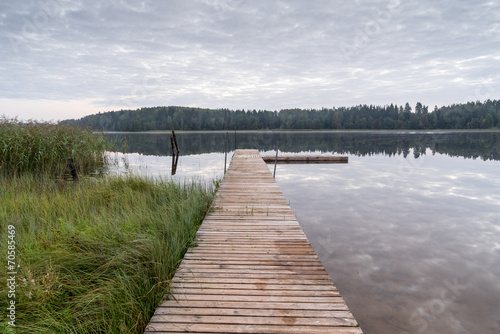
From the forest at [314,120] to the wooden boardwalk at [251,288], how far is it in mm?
82347

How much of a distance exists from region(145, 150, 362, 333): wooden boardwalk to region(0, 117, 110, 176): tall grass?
25.2 feet

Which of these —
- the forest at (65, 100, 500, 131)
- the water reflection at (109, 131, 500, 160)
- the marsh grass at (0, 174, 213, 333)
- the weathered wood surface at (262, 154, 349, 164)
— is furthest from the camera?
the forest at (65, 100, 500, 131)

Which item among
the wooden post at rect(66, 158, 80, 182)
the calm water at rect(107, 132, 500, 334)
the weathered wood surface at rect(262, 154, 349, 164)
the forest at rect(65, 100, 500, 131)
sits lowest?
the calm water at rect(107, 132, 500, 334)

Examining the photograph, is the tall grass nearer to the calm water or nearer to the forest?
the calm water

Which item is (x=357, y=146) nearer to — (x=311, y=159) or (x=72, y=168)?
(x=311, y=159)

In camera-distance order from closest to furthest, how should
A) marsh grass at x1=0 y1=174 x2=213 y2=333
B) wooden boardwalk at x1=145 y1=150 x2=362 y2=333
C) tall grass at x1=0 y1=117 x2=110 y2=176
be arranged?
wooden boardwalk at x1=145 y1=150 x2=362 y2=333
marsh grass at x1=0 y1=174 x2=213 y2=333
tall grass at x1=0 y1=117 x2=110 y2=176

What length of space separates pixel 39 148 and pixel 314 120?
9021 cm

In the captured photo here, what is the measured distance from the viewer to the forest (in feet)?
282

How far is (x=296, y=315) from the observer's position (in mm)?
2578

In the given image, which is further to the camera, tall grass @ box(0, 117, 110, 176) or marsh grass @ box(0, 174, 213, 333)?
tall grass @ box(0, 117, 110, 176)

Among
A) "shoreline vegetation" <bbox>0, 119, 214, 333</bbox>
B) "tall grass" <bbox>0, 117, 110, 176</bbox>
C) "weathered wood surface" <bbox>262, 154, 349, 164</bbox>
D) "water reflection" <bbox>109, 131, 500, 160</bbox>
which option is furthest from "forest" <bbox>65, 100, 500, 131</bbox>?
"shoreline vegetation" <bbox>0, 119, 214, 333</bbox>

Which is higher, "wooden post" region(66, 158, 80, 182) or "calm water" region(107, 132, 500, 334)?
"wooden post" region(66, 158, 80, 182)

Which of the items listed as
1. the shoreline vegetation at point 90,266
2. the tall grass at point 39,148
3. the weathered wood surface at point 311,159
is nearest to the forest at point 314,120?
the weathered wood surface at point 311,159

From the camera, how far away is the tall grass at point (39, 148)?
9156mm
